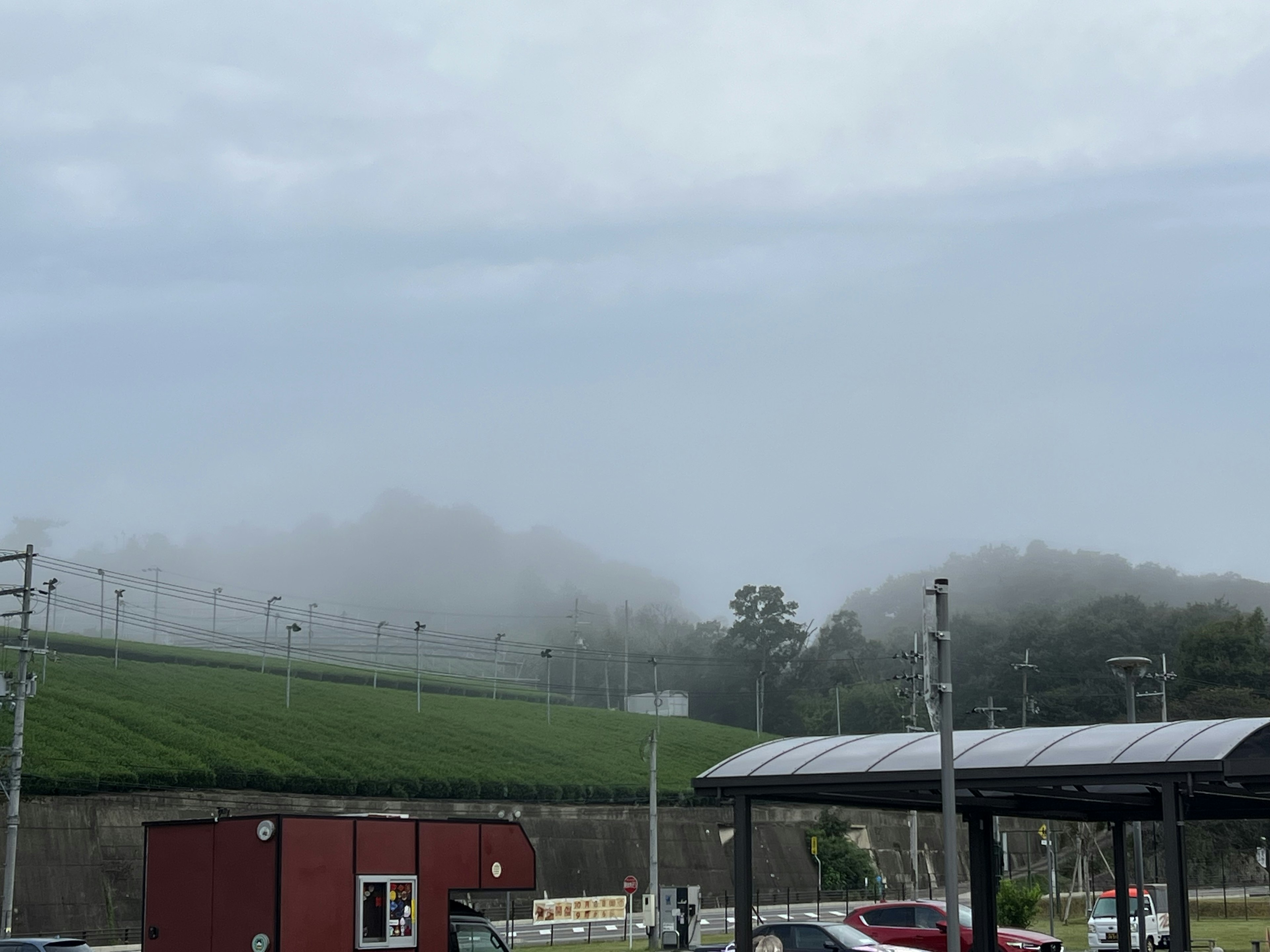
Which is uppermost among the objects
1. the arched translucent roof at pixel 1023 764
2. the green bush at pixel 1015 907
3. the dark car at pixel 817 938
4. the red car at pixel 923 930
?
the arched translucent roof at pixel 1023 764

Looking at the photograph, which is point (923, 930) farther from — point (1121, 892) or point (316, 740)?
point (316, 740)

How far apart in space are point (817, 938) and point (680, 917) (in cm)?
1412

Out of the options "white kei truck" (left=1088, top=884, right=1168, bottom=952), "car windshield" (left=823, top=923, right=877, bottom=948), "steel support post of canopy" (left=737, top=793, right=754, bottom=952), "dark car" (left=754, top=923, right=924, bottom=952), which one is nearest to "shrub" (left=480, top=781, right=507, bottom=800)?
"white kei truck" (left=1088, top=884, right=1168, bottom=952)

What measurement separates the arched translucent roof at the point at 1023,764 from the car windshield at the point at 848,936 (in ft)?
12.9

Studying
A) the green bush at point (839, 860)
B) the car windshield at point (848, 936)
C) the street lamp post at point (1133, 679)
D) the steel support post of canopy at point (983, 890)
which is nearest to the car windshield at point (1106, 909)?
the street lamp post at point (1133, 679)

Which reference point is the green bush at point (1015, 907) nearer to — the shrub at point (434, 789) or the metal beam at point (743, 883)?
the metal beam at point (743, 883)

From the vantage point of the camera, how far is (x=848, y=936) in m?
25.2

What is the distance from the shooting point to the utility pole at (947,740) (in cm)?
1466

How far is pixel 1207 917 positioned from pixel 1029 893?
16.2 metres

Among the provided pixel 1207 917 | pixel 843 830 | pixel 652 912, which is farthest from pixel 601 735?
pixel 652 912

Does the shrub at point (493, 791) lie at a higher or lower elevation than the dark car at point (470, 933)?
lower

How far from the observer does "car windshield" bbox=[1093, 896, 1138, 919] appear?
38375 mm

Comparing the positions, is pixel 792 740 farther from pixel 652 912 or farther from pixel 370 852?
pixel 652 912

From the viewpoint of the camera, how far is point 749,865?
1992cm
